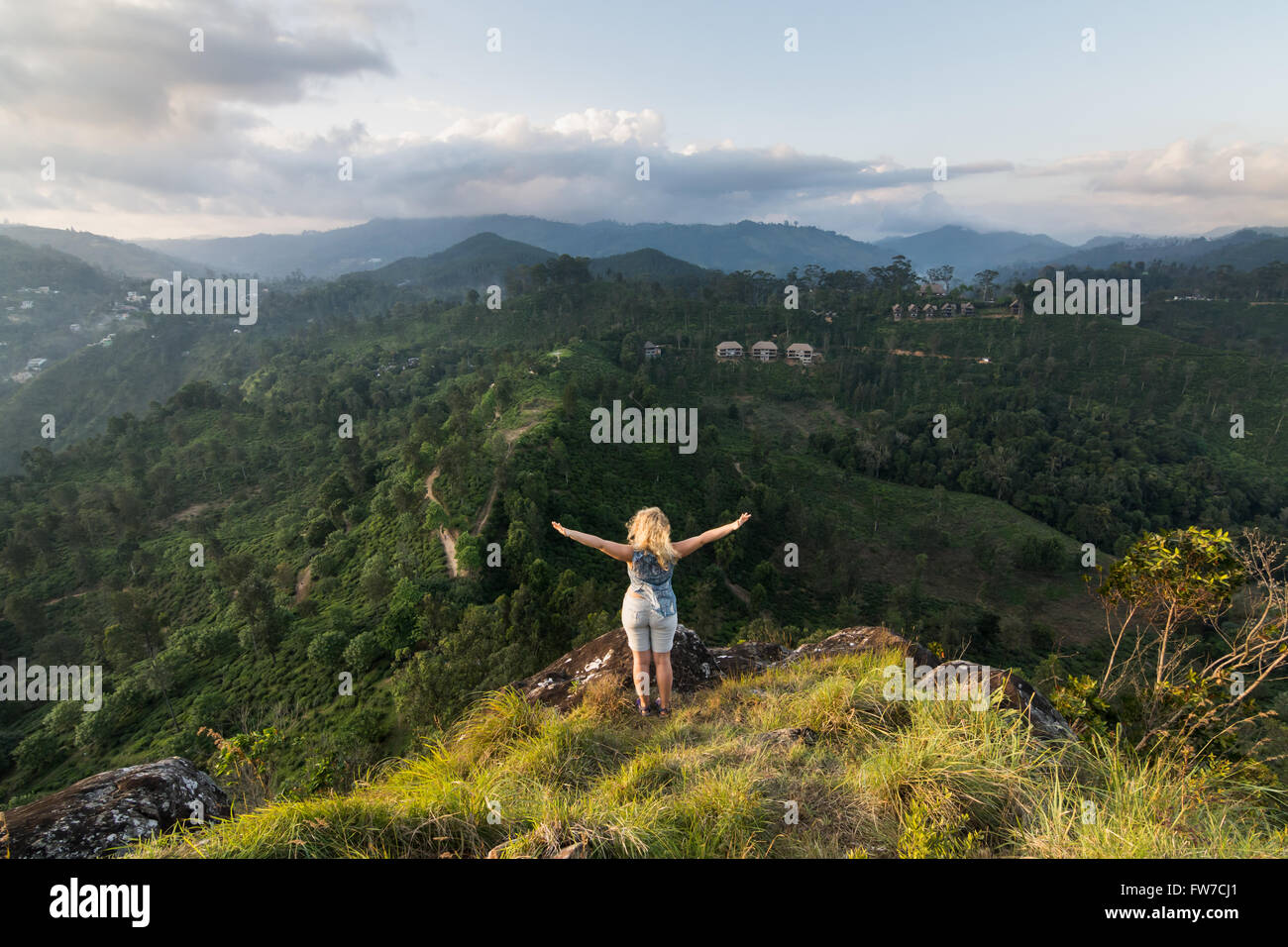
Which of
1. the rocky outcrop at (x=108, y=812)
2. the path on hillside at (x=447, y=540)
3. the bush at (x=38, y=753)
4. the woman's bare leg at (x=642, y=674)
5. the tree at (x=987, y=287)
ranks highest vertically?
the tree at (x=987, y=287)

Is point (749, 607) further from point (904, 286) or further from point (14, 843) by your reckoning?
point (904, 286)

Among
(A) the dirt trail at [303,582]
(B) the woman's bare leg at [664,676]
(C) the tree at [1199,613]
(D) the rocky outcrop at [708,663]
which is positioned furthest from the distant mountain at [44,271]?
(C) the tree at [1199,613]

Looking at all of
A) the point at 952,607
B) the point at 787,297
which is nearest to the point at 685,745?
the point at 952,607

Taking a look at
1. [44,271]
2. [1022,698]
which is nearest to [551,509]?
[1022,698]

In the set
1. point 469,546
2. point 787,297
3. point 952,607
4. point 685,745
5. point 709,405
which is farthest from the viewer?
point 787,297

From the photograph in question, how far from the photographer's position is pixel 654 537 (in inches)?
211

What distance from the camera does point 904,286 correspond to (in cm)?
9862

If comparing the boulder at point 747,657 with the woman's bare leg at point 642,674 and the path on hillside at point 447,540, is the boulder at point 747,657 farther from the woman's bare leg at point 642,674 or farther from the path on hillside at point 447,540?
the path on hillside at point 447,540

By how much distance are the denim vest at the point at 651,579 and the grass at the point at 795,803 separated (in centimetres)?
130

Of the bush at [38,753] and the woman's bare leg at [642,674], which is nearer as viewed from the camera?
the woman's bare leg at [642,674]

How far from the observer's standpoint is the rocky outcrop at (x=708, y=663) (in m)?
5.80

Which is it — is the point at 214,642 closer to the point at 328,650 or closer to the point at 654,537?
the point at 328,650
